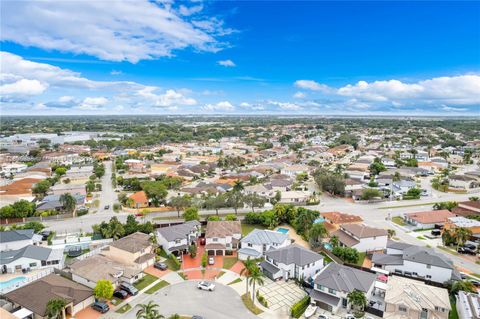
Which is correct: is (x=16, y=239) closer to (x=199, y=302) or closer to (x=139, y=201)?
(x=139, y=201)

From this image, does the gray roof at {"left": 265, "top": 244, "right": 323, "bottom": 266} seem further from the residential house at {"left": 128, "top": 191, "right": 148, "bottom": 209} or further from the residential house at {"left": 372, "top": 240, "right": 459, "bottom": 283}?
the residential house at {"left": 128, "top": 191, "right": 148, "bottom": 209}

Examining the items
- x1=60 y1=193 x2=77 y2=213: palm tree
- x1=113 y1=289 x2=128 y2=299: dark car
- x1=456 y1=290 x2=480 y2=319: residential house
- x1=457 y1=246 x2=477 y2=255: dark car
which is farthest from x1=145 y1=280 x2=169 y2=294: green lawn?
x1=457 y1=246 x2=477 y2=255: dark car

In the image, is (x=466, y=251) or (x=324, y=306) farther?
(x=466, y=251)

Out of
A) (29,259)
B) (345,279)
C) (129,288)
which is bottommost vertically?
(129,288)

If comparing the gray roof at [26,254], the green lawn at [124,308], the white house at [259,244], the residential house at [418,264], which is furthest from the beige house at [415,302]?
the gray roof at [26,254]

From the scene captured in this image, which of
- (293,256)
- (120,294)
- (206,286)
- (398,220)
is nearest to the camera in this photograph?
(120,294)

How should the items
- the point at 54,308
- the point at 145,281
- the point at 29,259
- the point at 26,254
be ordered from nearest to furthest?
the point at 54,308
the point at 145,281
the point at 29,259
the point at 26,254

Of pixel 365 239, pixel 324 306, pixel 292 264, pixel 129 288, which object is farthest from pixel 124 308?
pixel 365 239

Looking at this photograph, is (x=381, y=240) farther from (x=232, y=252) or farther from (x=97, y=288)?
(x=97, y=288)
